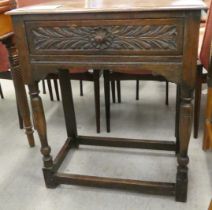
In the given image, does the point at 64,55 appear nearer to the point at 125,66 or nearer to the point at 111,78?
the point at 125,66

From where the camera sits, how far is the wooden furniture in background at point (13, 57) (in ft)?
4.25

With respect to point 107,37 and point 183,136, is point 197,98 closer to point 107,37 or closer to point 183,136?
point 183,136

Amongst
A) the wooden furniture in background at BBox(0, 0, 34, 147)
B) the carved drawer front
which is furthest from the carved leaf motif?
the wooden furniture in background at BBox(0, 0, 34, 147)

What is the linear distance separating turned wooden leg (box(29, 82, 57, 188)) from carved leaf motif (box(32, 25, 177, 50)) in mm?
196

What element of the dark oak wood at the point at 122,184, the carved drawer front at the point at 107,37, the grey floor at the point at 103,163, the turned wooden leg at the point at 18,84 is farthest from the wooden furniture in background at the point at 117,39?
the turned wooden leg at the point at 18,84

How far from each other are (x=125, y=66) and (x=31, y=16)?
1.20 ft

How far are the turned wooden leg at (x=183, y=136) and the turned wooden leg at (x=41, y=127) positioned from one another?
556mm

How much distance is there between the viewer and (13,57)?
1440mm

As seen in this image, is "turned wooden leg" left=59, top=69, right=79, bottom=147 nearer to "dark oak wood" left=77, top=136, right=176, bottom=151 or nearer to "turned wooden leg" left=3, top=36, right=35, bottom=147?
"dark oak wood" left=77, top=136, right=176, bottom=151

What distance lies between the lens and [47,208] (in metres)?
1.22

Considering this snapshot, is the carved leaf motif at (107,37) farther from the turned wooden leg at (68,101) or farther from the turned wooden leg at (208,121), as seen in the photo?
the turned wooden leg at (208,121)

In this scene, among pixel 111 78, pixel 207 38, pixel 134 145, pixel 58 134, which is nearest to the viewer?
pixel 207 38

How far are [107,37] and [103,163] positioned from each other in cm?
76

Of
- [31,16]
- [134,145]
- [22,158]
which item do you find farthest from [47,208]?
[31,16]
